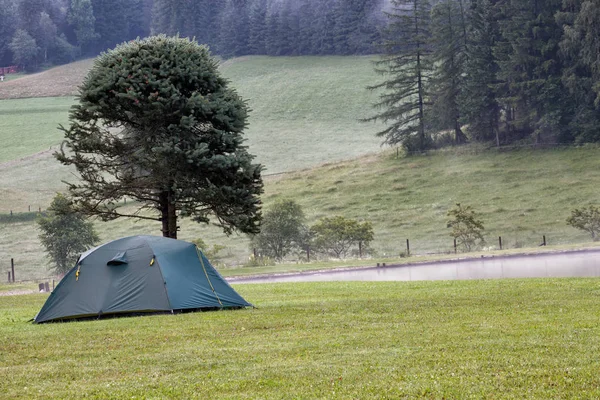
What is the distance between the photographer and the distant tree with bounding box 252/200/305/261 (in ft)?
156

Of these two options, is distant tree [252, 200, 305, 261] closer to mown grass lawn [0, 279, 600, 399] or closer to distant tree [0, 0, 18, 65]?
mown grass lawn [0, 279, 600, 399]

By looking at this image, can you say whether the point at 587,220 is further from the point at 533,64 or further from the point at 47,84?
the point at 47,84

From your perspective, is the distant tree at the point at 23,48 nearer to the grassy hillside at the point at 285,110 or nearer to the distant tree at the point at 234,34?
the grassy hillside at the point at 285,110

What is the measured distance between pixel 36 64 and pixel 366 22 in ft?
206

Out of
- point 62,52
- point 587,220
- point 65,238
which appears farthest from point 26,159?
point 62,52

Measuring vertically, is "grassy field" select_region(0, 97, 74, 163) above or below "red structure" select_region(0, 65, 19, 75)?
below

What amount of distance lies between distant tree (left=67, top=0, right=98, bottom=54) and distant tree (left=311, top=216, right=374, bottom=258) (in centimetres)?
12070

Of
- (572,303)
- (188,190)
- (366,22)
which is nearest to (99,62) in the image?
(188,190)

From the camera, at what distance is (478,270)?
31375 mm

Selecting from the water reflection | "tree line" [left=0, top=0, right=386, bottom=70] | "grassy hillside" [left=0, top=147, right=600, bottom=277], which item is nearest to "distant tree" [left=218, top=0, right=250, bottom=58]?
"tree line" [left=0, top=0, right=386, bottom=70]

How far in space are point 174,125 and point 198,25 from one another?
127 meters

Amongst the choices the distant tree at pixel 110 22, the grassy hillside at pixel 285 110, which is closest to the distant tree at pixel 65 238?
the grassy hillside at pixel 285 110

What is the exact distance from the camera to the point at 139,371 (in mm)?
10703

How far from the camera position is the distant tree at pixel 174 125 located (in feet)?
77.2
